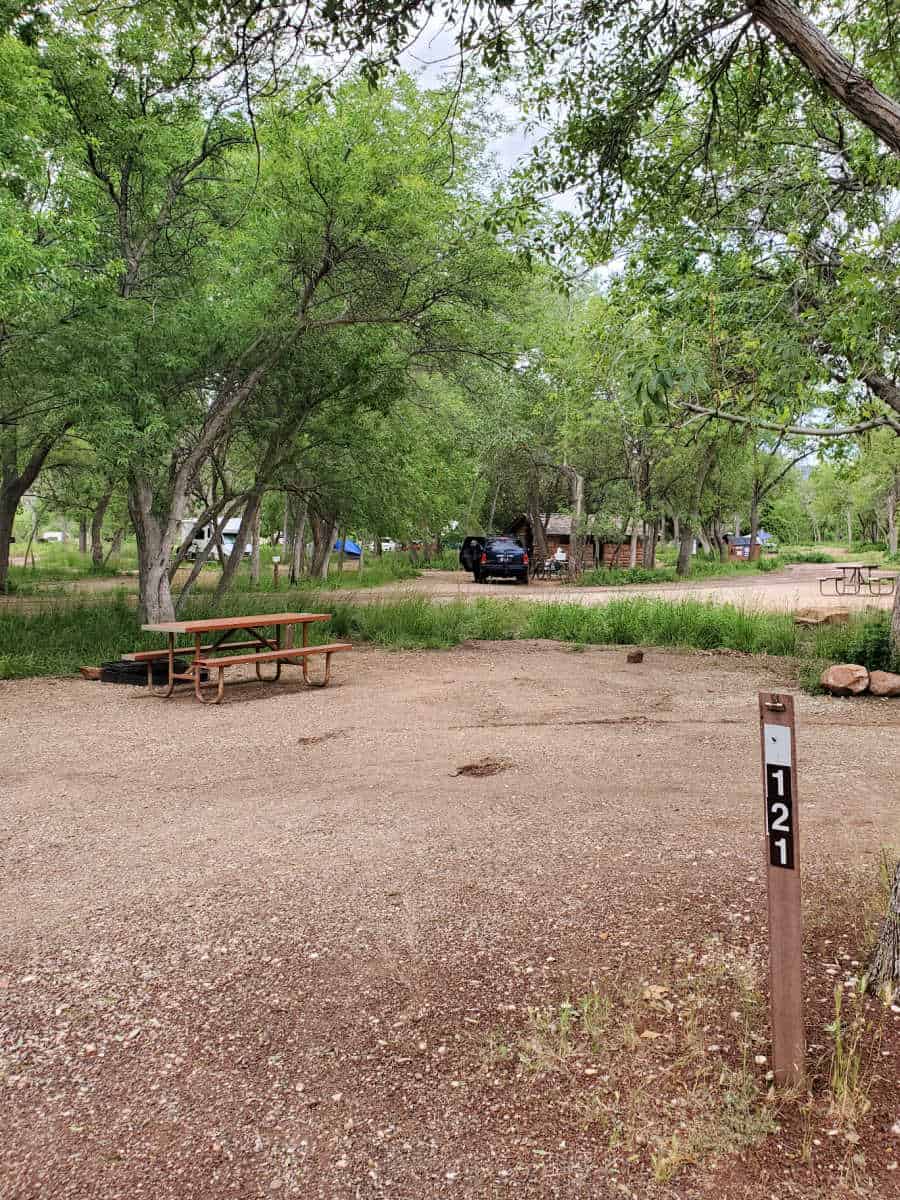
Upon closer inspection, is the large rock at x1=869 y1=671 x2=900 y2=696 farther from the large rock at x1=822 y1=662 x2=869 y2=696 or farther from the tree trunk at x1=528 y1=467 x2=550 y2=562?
the tree trunk at x1=528 y1=467 x2=550 y2=562

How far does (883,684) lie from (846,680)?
1.23 feet

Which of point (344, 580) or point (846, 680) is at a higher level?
point (344, 580)

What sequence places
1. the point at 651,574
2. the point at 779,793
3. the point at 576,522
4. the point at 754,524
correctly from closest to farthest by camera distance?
the point at 779,793, the point at 576,522, the point at 651,574, the point at 754,524

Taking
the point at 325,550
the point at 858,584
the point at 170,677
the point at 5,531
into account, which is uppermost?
the point at 5,531

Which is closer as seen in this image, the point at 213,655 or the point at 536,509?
the point at 213,655

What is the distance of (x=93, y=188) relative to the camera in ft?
30.3

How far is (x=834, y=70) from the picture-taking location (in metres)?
2.89

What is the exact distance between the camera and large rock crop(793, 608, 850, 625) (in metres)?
11.9

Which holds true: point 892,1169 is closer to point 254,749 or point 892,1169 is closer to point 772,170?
point 254,749

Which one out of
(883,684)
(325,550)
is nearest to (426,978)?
(883,684)

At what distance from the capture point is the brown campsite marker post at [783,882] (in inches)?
81.8

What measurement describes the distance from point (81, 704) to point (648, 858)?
6.35 metres

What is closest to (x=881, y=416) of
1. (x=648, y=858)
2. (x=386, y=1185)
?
(x=648, y=858)

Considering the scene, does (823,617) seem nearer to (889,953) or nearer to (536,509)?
(889,953)
